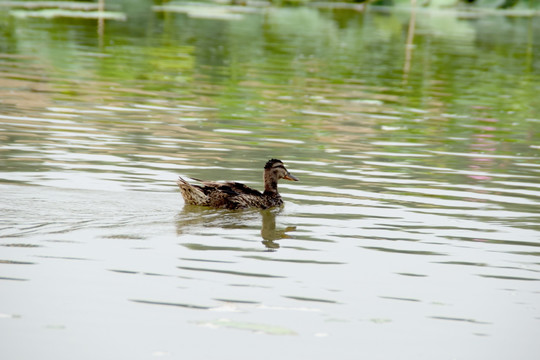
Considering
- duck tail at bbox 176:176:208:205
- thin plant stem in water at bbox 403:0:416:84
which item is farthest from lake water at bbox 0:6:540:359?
thin plant stem in water at bbox 403:0:416:84

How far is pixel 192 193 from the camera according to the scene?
444 inches

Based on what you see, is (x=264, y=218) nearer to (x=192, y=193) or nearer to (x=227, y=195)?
(x=227, y=195)

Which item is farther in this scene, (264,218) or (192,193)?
(264,218)

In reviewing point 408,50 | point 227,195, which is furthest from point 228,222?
point 408,50

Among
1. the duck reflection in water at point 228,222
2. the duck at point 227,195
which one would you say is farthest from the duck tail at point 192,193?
the duck reflection in water at point 228,222

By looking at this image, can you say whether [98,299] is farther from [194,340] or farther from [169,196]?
[169,196]

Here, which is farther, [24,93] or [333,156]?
[24,93]

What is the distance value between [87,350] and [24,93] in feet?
47.9

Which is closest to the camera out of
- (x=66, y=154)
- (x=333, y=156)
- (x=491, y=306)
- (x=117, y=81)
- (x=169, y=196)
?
(x=491, y=306)

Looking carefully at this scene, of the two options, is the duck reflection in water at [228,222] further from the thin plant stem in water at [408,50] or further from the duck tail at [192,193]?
the thin plant stem in water at [408,50]

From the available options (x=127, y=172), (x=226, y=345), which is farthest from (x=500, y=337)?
(x=127, y=172)

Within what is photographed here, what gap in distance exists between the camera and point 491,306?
27.5 feet

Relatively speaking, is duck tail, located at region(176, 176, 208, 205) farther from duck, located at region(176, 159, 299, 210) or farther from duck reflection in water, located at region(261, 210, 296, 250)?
duck reflection in water, located at region(261, 210, 296, 250)

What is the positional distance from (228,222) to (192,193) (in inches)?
23.2
